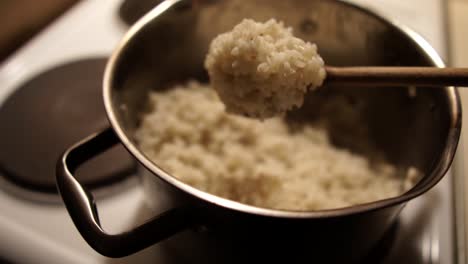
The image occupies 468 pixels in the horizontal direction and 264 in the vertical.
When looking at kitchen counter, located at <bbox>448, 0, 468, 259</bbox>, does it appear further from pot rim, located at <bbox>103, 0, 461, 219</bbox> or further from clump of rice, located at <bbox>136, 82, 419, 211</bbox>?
pot rim, located at <bbox>103, 0, 461, 219</bbox>

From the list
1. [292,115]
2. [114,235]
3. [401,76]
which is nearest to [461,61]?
[292,115]

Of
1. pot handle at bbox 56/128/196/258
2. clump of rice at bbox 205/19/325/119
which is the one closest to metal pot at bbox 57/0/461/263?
pot handle at bbox 56/128/196/258

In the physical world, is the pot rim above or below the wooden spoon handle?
below

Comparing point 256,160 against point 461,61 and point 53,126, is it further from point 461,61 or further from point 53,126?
point 461,61

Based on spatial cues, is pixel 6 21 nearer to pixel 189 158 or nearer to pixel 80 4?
pixel 80 4

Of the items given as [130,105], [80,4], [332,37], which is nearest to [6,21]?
[80,4]

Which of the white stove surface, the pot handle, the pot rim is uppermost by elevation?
the pot rim
